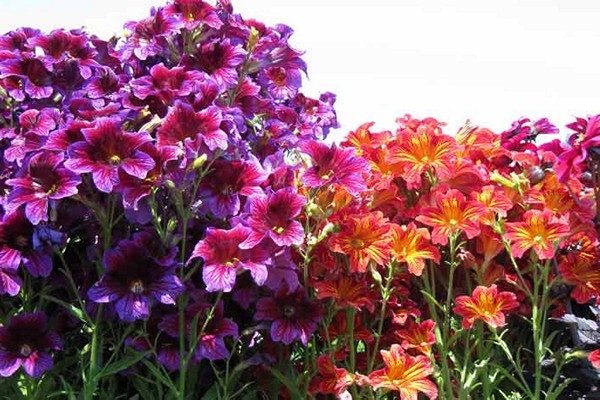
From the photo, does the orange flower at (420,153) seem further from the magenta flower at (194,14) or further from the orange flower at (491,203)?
the magenta flower at (194,14)

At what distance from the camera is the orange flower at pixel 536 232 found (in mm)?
2113

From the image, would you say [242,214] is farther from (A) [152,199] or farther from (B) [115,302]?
(B) [115,302]

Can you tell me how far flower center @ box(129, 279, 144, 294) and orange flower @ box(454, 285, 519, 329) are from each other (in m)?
0.81

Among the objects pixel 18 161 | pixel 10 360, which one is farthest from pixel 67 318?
pixel 18 161

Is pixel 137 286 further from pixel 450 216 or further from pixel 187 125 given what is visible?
pixel 450 216

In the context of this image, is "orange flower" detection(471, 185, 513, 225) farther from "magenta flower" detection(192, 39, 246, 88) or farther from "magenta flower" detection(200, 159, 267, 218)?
Result: "magenta flower" detection(192, 39, 246, 88)

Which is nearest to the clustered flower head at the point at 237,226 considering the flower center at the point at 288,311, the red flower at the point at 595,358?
the flower center at the point at 288,311

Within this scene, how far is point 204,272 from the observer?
6.15 feet

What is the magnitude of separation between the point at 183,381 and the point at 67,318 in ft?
1.53

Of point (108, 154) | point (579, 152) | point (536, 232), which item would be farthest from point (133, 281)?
point (579, 152)

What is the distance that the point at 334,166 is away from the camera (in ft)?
6.91

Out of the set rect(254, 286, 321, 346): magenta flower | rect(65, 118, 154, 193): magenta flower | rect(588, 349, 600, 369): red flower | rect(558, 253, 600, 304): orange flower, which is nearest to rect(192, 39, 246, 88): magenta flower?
rect(65, 118, 154, 193): magenta flower

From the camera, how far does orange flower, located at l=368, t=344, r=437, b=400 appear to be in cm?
206

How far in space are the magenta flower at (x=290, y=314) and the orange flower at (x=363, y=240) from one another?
0.50ft
